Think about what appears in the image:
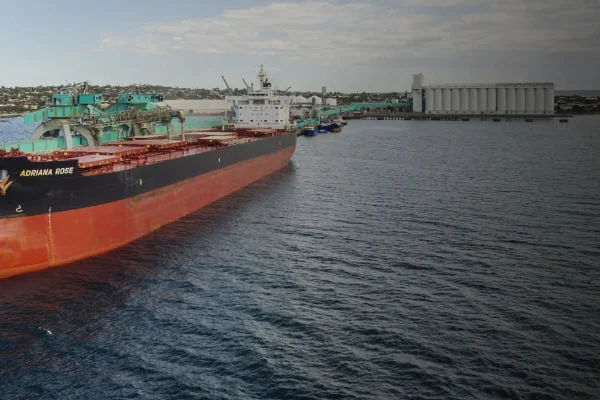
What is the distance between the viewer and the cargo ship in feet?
64.0

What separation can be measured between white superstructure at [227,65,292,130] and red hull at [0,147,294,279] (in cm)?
2697

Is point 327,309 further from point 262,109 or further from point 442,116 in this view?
point 442,116

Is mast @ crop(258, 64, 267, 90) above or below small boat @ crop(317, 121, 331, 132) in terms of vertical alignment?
above

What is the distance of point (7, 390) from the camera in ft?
41.5

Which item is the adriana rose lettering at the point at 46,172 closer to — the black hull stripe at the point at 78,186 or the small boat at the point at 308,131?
the black hull stripe at the point at 78,186

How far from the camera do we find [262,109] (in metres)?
56.1

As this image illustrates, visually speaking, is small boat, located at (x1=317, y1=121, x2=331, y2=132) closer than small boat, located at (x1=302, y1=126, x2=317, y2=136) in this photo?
No

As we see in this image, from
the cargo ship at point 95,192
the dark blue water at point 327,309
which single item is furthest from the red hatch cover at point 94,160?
the dark blue water at point 327,309

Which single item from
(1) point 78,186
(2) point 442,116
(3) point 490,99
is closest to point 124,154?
(1) point 78,186

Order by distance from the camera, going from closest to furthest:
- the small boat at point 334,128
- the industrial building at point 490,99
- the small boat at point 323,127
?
the small boat at point 323,127 < the small boat at point 334,128 < the industrial building at point 490,99

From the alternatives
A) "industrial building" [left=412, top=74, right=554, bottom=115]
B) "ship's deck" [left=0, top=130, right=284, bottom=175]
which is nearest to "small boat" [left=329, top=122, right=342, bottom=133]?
"industrial building" [left=412, top=74, right=554, bottom=115]

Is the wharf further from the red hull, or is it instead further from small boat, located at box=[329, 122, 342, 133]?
the red hull

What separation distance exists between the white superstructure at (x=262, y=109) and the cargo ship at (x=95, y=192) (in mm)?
19591

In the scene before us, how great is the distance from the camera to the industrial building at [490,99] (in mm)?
141175
